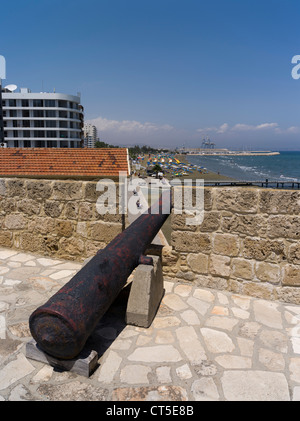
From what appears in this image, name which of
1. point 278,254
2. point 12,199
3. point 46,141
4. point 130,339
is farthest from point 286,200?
point 46,141

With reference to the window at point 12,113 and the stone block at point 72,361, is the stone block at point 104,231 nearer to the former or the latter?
the stone block at point 72,361

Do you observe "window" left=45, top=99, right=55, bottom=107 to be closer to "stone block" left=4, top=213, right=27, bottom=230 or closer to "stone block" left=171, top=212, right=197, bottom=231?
"stone block" left=4, top=213, right=27, bottom=230

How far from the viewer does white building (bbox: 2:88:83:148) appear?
5634cm

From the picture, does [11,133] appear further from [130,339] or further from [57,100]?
[130,339]

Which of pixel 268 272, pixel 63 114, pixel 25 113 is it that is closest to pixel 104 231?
pixel 268 272

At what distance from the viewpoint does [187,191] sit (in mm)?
3680

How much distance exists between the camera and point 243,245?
3.50 metres

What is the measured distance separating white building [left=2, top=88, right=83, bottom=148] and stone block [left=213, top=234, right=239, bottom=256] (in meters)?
57.5

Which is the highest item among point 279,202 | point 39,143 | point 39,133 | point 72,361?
point 39,133

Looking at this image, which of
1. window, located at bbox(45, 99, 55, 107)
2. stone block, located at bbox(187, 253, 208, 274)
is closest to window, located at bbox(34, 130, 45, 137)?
window, located at bbox(45, 99, 55, 107)

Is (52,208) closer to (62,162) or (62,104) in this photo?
(62,162)

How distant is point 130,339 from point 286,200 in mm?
2205

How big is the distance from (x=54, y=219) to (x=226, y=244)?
8.21ft

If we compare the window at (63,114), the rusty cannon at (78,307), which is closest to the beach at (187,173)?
the window at (63,114)
